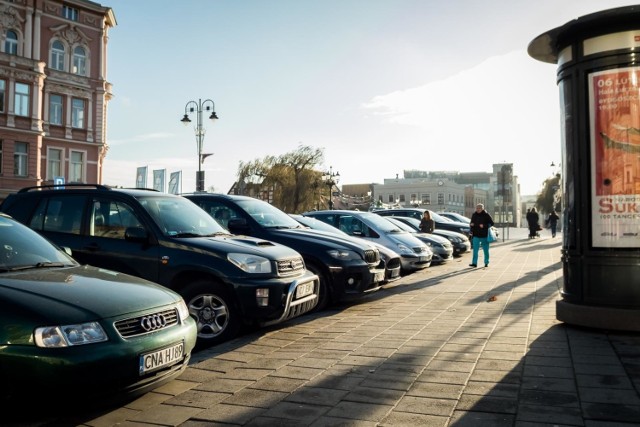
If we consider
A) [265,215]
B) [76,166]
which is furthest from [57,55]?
[265,215]

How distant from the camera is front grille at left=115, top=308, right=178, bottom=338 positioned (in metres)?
3.96

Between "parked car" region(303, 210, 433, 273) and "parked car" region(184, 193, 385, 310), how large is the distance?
4435 millimetres

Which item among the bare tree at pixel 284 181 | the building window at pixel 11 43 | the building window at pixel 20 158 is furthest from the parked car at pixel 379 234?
the bare tree at pixel 284 181

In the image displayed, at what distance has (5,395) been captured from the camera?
345 cm

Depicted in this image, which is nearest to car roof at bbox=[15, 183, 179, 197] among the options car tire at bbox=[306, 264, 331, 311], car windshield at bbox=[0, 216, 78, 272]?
car windshield at bbox=[0, 216, 78, 272]

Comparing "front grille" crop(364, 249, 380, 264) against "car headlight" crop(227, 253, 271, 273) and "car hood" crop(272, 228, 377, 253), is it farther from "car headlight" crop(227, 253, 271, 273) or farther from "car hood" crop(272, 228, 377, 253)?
"car headlight" crop(227, 253, 271, 273)

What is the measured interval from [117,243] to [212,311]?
4.61 ft

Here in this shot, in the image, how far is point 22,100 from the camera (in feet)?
128

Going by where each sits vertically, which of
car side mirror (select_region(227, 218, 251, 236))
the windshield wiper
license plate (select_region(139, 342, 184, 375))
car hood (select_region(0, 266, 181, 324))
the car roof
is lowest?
license plate (select_region(139, 342, 184, 375))

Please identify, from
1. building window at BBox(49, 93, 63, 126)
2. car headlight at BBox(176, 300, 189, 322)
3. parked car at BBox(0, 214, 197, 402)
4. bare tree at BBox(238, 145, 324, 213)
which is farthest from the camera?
bare tree at BBox(238, 145, 324, 213)

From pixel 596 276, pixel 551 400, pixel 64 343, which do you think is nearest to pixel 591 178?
pixel 596 276

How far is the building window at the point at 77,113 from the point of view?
43344mm

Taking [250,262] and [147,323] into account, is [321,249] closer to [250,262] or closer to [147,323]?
[250,262]

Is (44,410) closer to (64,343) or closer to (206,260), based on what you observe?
(64,343)
